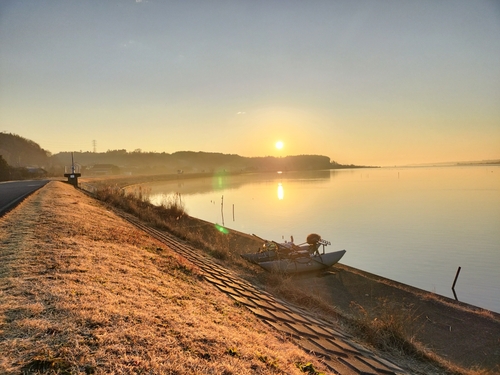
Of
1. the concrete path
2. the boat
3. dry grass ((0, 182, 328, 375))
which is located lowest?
the boat

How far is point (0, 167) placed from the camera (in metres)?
43.8

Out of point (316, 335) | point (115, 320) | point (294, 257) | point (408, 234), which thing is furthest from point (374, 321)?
point (408, 234)

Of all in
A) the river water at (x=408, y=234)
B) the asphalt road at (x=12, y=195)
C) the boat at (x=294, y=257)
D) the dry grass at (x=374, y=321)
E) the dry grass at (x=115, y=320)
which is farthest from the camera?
the river water at (x=408, y=234)

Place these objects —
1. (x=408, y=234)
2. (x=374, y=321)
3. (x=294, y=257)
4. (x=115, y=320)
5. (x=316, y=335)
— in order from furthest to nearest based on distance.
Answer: (x=408, y=234) → (x=294, y=257) → (x=374, y=321) → (x=316, y=335) → (x=115, y=320)

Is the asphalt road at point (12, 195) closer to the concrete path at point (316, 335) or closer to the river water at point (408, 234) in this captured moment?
the concrete path at point (316, 335)

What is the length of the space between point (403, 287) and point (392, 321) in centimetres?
892

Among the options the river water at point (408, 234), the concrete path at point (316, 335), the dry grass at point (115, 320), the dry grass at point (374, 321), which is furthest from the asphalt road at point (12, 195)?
the river water at point (408, 234)

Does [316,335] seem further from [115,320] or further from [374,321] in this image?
[115,320]

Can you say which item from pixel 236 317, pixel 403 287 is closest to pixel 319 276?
pixel 403 287

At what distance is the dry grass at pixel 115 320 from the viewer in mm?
3108

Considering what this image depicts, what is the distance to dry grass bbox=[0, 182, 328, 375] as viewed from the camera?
10.2 feet

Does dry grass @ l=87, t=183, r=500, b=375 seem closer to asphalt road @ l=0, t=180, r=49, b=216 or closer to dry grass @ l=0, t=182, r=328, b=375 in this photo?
dry grass @ l=0, t=182, r=328, b=375

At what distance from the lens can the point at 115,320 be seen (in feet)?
12.9

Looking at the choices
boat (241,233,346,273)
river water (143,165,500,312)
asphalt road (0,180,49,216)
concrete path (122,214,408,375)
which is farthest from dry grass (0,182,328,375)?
river water (143,165,500,312)
